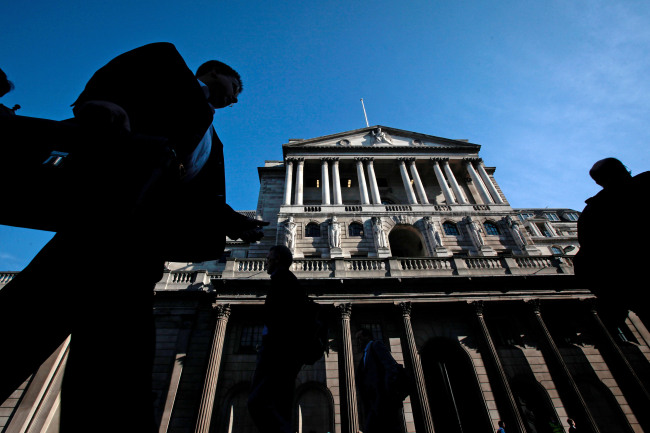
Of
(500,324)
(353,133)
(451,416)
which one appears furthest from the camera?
(353,133)

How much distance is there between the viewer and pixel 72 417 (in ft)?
3.71

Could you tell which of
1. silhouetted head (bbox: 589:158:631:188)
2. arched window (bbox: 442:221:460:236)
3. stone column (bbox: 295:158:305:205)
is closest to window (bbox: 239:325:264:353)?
stone column (bbox: 295:158:305:205)

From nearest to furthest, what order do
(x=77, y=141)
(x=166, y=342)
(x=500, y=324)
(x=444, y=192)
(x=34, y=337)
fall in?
(x=34, y=337) → (x=77, y=141) → (x=166, y=342) → (x=500, y=324) → (x=444, y=192)

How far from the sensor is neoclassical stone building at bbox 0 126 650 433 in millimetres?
12805

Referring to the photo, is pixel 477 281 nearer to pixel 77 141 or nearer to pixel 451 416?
pixel 451 416

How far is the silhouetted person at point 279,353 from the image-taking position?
2947 millimetres

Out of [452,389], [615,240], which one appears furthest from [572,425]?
[615,240]

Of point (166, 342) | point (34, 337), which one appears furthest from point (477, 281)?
point (34, 337)

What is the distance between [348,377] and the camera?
12875 millimetres

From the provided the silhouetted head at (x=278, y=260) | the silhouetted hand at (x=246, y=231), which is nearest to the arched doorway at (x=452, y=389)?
the silhouetted head at (x=278, y=260)

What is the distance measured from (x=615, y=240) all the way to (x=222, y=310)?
1512 cm

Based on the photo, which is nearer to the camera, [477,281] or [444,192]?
[477,281]

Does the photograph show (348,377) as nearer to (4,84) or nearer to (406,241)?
(406,241)

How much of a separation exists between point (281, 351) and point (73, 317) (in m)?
2.17
